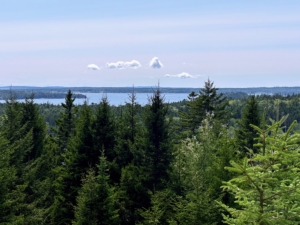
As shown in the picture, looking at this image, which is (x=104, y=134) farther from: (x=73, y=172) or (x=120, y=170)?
(x=73, y=172)

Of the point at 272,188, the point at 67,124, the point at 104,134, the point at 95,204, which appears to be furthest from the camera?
the point at 67,124

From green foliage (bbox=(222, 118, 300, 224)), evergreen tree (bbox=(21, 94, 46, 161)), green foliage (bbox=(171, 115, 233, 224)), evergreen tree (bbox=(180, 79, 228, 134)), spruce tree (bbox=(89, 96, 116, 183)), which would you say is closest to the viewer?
green foliage (bbox=(222, 118, 300, 224))

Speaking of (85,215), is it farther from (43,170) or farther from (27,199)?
(43,170)

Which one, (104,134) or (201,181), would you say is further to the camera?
(104,134)

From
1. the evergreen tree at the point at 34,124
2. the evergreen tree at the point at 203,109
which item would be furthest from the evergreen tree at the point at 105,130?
the evergreen tree at the point at 203,109

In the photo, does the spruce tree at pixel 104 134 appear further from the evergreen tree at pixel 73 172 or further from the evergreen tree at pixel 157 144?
the evergreen tree at pixel 157 144

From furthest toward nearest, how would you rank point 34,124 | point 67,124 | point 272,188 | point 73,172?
1. point 67,124
2. point 34,124
3. point 73,172
4. point 272,188

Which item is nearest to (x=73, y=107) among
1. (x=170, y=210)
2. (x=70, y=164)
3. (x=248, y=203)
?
(x=70, y=164)

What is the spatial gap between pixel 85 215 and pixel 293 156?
1027 cm

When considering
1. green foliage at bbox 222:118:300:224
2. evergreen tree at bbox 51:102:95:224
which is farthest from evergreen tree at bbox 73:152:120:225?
green foliage at bbox 222:118:300:224

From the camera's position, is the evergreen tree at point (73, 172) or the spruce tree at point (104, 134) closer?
the evergreen tree at point (73, 172)

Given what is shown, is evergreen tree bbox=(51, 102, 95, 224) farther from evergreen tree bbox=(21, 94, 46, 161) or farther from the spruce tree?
evergreen tree bbox=(21, 94, 46, 161)

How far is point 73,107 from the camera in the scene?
31156 millimetres

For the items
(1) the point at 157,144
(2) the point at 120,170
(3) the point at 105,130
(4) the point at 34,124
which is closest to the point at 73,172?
(2) the point at 120,170
